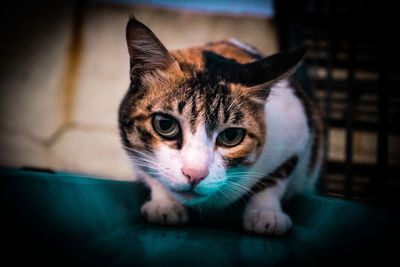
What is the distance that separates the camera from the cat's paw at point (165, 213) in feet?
2.31

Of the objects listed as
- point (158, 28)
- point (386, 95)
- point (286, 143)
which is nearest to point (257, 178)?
point (286, 143)

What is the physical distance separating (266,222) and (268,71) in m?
0.37

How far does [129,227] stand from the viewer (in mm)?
653

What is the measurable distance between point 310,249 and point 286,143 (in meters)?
0.34

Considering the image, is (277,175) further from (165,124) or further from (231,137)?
(165,124)

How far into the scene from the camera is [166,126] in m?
0.69

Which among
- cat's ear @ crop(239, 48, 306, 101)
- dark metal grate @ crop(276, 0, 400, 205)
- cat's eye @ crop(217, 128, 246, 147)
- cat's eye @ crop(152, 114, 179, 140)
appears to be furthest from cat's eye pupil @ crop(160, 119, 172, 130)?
dark metal grate @ crop(276, 0, 400, 205)

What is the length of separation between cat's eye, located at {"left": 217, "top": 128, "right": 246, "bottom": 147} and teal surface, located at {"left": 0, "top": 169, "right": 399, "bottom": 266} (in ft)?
0.69

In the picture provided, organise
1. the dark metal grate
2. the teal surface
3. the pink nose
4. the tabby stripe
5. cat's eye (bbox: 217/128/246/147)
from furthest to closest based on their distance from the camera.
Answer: the dark metal grate, the tabby stripe, cat's eye (bbox: 217/128/246/147), the pink nose, the teal surface

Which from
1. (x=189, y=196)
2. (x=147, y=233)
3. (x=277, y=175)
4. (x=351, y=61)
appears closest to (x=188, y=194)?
(x=189, y=196)

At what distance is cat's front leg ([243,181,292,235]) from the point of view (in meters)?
0.69

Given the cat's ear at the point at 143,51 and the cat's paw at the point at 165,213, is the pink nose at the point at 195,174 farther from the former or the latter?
the cat's ear at the point at 143,51

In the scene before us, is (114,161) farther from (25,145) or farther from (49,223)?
(49,223)

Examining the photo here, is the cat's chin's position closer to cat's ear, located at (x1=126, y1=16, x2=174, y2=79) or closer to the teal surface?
the teal surface
